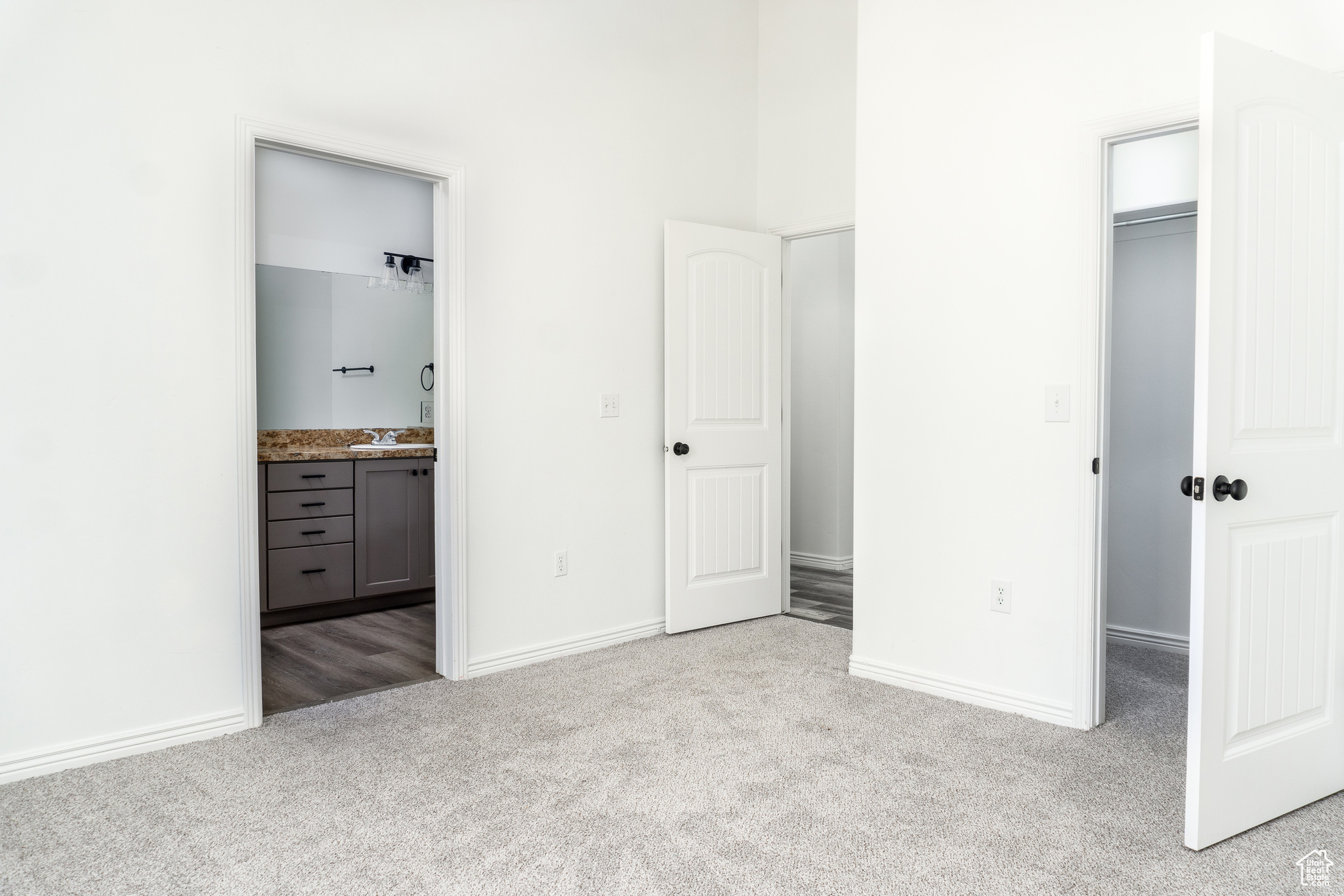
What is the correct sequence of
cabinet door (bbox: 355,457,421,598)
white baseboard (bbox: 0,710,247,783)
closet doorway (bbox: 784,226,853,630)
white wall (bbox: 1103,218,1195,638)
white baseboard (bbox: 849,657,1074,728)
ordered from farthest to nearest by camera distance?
closet doorway (bbox: 784,226,853,630) < cabinet door (bbox: 355,457,421,598) < white wall (bbox: 1103,218,1195,638) < white baseboard (bbox: 849,657,1074,728) < white baseboard (bbox: 0,710,247,783)

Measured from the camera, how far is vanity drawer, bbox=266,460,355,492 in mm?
4203

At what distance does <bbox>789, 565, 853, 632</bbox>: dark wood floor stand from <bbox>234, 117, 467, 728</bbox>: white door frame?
1.95 meters

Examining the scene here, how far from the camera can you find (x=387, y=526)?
4.59 meters

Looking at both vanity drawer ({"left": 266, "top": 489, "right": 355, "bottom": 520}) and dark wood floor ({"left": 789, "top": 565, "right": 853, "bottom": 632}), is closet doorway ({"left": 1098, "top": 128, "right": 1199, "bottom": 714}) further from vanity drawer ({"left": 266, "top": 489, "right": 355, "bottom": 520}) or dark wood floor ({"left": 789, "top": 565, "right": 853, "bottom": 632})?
vanity drawer ({"left": 266, "top": 489, "right": 355, "bottom": 520})

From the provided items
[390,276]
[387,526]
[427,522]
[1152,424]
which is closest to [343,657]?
[387,526]

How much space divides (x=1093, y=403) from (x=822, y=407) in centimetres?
310

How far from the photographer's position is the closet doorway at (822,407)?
5711 mm

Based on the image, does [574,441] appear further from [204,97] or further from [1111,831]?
[1111,831]

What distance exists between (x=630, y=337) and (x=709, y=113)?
131 centimetres

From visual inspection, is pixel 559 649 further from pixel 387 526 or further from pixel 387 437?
pixel 387 437

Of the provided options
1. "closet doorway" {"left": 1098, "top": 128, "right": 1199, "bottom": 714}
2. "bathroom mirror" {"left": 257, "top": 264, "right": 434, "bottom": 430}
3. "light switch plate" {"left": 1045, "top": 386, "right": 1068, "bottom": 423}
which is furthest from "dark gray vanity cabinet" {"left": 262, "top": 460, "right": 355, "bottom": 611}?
"closet doorway" {"left": 1098, "top": 128, "right": 1199, "bottom": 714}

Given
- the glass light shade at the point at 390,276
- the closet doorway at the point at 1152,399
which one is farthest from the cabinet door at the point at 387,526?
the closet doorway at the point at 1152,399

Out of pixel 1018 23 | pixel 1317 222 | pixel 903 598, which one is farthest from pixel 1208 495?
pixel 1018 23

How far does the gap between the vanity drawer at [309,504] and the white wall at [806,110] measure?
272cm
